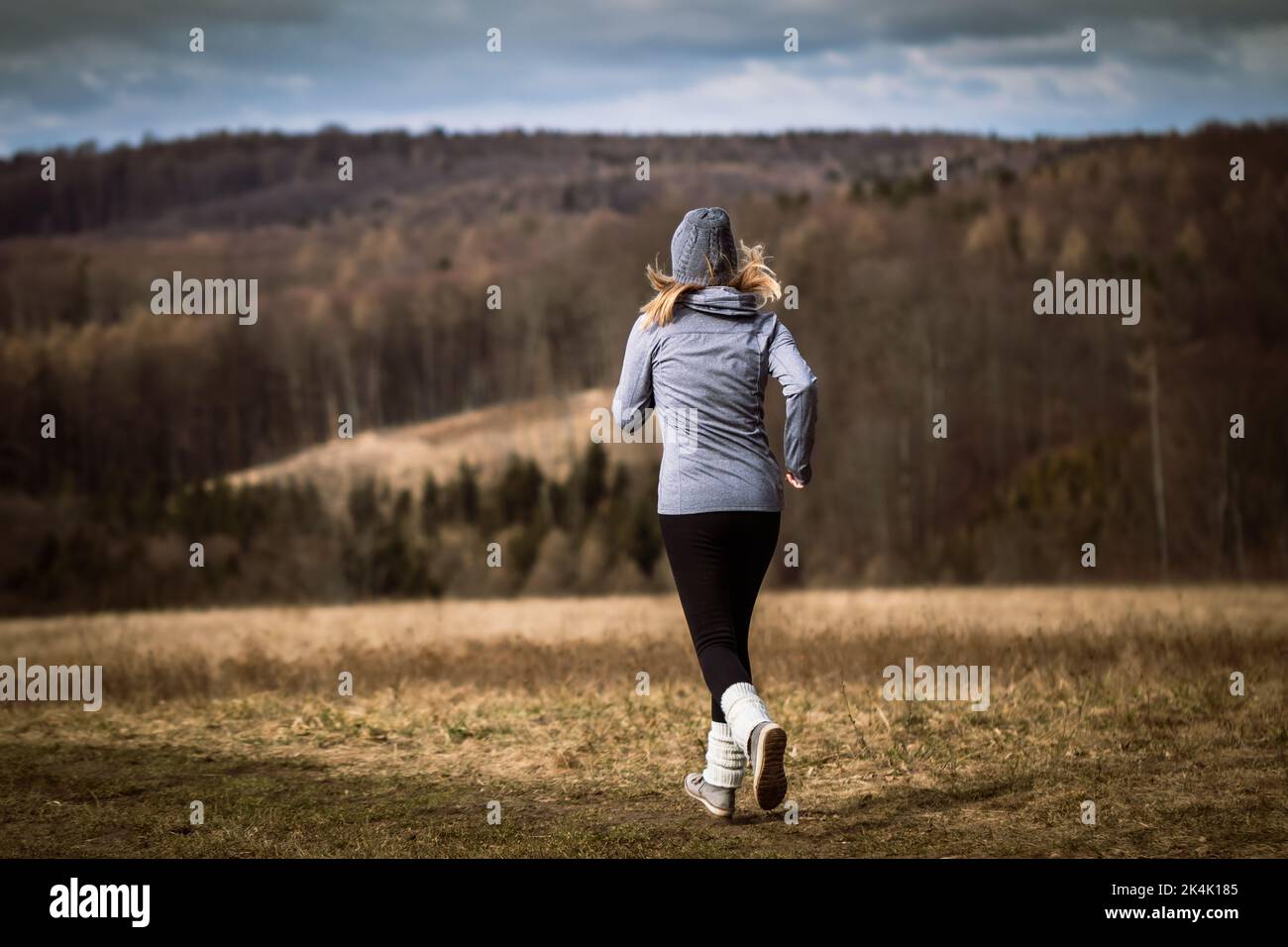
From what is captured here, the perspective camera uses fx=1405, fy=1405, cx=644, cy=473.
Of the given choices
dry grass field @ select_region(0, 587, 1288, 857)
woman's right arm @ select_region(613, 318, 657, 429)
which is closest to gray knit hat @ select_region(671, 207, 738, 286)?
woman's right arm @ select_region(613, 318, 657, 429)

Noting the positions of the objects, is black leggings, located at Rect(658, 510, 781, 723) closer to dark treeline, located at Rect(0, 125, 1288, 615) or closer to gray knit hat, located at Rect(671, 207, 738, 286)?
gray knit hat, located at Rect(671, 207, 738, 286)

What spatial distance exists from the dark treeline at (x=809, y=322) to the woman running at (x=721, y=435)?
51.8 meters

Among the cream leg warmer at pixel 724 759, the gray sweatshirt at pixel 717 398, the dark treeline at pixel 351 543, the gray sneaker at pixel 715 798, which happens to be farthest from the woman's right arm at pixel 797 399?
the dark treeline at pixel 351 543

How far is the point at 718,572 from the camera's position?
6.43m

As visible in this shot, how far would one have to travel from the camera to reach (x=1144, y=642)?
44.1ft

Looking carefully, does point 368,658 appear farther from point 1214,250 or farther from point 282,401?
point 282,401

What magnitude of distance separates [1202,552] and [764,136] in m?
90.9

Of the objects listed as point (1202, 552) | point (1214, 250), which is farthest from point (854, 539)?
point (1214, 250)

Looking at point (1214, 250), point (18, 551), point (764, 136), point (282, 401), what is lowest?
point (18, 551)

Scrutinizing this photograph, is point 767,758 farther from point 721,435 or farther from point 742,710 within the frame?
point 721,435

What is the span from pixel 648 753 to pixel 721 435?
335cm

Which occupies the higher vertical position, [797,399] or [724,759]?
[797,399]

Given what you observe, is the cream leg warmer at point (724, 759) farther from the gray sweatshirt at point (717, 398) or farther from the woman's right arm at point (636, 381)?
the woman's right arm at point (636, 381)

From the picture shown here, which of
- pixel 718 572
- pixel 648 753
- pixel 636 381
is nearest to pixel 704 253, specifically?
pixel 636 381
